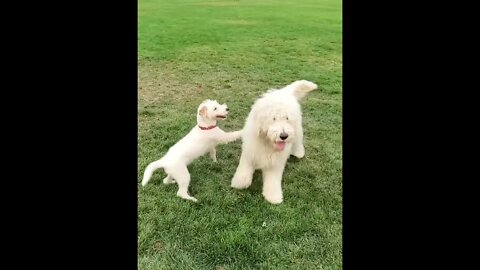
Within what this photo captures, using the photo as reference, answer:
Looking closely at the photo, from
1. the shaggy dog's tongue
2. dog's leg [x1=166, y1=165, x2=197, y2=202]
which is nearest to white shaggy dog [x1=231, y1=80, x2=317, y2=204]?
the shaggy dog's tongue

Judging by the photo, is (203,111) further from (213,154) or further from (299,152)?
Answer: (299,152)

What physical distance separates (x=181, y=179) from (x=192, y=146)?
0.64 feet

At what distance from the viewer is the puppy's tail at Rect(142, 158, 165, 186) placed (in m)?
2.58

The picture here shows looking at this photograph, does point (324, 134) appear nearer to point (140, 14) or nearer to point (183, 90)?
point (183, 90)

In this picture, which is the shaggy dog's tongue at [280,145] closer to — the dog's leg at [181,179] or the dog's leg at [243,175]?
the dog's leg at [243,175]

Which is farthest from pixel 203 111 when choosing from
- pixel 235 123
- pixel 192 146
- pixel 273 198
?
pixel 273 198

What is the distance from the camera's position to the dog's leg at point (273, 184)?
266cm

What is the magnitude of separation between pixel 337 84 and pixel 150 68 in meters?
1.09

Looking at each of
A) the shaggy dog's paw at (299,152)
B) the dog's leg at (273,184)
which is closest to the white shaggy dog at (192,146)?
the dog's leg at (273,184)

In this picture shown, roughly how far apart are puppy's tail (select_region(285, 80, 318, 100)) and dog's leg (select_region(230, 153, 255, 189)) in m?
0.51

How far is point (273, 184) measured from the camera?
8.92ft

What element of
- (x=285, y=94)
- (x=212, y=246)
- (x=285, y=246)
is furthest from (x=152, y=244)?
(x=285, y=94)

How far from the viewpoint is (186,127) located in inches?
118

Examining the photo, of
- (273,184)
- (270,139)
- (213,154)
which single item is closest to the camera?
(270,139)
